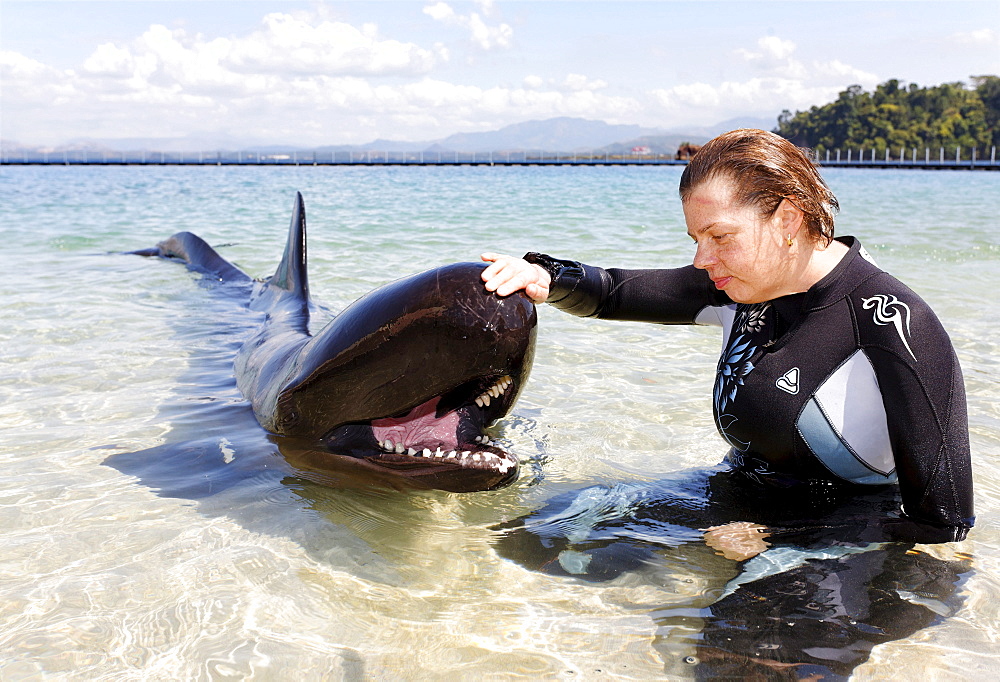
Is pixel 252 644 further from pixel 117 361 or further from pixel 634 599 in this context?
pixel 117 361

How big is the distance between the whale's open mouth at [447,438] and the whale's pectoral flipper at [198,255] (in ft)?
18.4

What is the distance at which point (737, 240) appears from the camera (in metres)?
2.25

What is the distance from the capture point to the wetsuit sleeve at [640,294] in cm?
289

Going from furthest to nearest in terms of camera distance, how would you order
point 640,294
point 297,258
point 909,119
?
point 909,119 → point 297,258 → point 640,294

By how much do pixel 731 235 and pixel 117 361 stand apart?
4.18m

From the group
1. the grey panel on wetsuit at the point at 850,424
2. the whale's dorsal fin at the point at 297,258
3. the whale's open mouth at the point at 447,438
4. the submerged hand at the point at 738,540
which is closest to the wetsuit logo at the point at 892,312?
the grey panel on wetsuit at the point at 850,424

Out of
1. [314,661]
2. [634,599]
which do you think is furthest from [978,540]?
[314,661]

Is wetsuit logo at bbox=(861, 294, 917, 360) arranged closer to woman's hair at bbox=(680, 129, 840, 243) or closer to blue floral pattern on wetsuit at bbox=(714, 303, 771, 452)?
woman's hair at bbox=(680, 129, 840, 243)

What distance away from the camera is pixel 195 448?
362 cm

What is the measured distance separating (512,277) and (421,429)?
0.66 m

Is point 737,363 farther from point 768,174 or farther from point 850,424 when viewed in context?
point 768,174

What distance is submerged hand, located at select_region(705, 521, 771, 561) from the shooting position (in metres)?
2.45

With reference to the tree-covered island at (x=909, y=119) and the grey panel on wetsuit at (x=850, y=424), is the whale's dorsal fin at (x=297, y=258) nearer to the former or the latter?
the grey panel on wetsuit at (x=850, y=424)

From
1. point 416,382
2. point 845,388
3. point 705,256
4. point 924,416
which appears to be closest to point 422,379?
point 416,382
